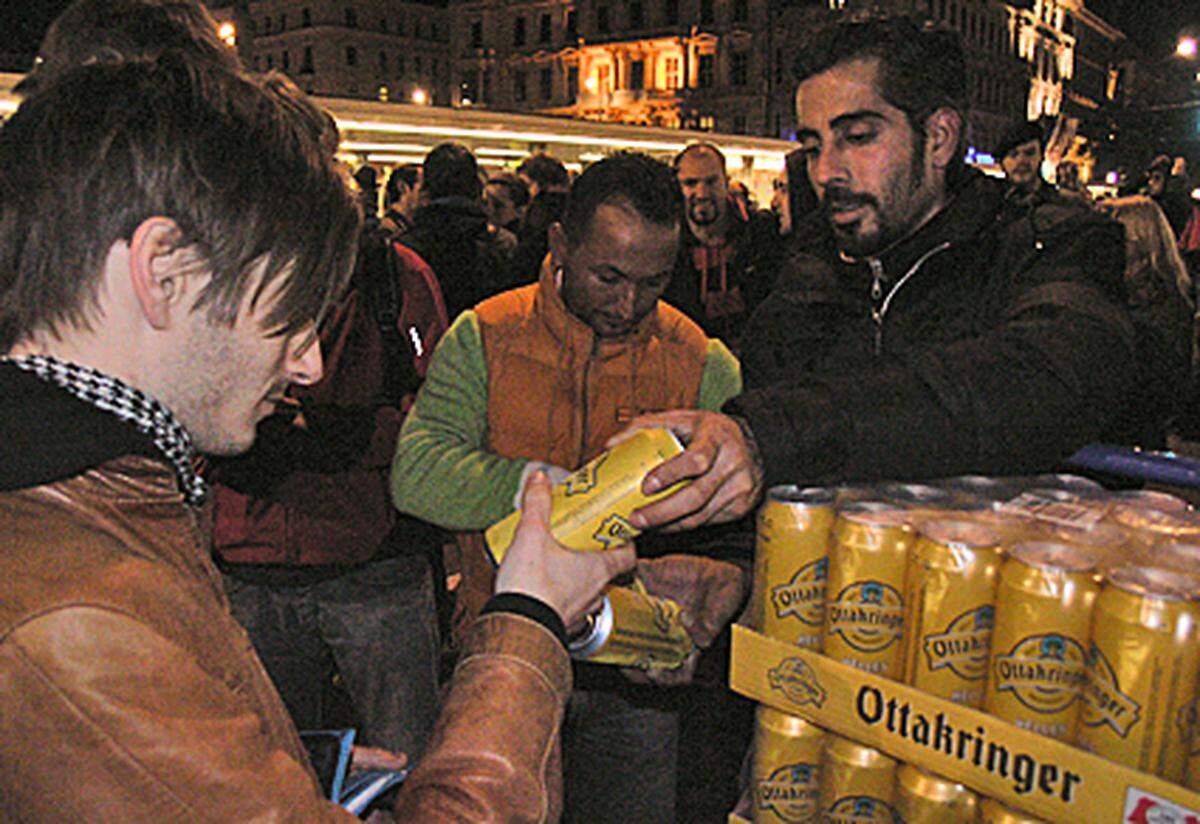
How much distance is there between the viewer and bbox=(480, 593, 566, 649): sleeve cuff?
1418 mm

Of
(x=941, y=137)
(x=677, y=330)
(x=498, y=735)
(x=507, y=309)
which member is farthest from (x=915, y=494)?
(x=507, y=309)

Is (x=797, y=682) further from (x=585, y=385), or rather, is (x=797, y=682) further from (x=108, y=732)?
(x=585, y=385)

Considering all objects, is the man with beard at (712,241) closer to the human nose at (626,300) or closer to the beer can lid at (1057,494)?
the human nose at (626,300)

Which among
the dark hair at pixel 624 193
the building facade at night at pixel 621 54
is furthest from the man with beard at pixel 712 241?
the building facade at night at pixel 621 54

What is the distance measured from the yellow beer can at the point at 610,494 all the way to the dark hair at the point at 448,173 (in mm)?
3326

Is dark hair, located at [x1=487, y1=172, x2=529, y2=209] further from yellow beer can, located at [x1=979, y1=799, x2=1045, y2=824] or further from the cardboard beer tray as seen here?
yellow beer can, located at [x1=979, y1=799, x2=1045, y2=824]

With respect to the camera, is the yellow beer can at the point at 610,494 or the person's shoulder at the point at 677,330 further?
the person's shoulder at the point at 677,330

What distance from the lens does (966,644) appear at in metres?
1.36

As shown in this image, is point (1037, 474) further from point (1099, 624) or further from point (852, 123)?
point (852, 123)

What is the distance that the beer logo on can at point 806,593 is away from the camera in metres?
1.53

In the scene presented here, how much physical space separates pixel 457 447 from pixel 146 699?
160 cm

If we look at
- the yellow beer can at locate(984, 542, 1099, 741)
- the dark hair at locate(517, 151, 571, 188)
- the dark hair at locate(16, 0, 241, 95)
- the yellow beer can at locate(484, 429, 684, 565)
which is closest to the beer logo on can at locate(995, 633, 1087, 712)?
the yellow beer can at locate(984, 542, 1099, 741)

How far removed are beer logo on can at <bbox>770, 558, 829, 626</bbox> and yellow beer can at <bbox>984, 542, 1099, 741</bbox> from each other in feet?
0.95

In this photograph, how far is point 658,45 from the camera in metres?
64.8
